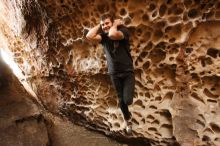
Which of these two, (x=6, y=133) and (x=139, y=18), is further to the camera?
(x=6, y=133)

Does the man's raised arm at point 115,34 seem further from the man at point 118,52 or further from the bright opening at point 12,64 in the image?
the bright opening at point 12,64

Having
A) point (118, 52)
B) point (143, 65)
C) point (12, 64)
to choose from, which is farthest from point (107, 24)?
point (12, 64)

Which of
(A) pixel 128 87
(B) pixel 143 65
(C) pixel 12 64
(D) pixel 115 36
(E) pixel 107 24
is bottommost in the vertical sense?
(A) pixel 128 87

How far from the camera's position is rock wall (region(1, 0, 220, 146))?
448cm

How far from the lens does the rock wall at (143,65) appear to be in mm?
4477

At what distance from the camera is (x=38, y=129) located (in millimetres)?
6141

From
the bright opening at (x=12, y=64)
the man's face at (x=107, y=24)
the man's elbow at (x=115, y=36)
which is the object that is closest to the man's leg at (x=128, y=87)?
the man's elbow at (x=115, y=36)

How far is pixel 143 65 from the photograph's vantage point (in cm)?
492

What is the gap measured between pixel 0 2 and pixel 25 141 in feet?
8.80

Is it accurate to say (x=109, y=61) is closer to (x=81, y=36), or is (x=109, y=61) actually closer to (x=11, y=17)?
(x=81, y=36)

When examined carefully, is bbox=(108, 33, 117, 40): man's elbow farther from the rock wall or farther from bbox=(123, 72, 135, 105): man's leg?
the rock wall

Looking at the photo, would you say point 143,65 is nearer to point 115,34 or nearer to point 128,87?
point 128,87

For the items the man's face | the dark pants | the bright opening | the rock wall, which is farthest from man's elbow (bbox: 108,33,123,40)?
the bright opening

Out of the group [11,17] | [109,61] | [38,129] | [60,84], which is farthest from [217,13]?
[11,17]
